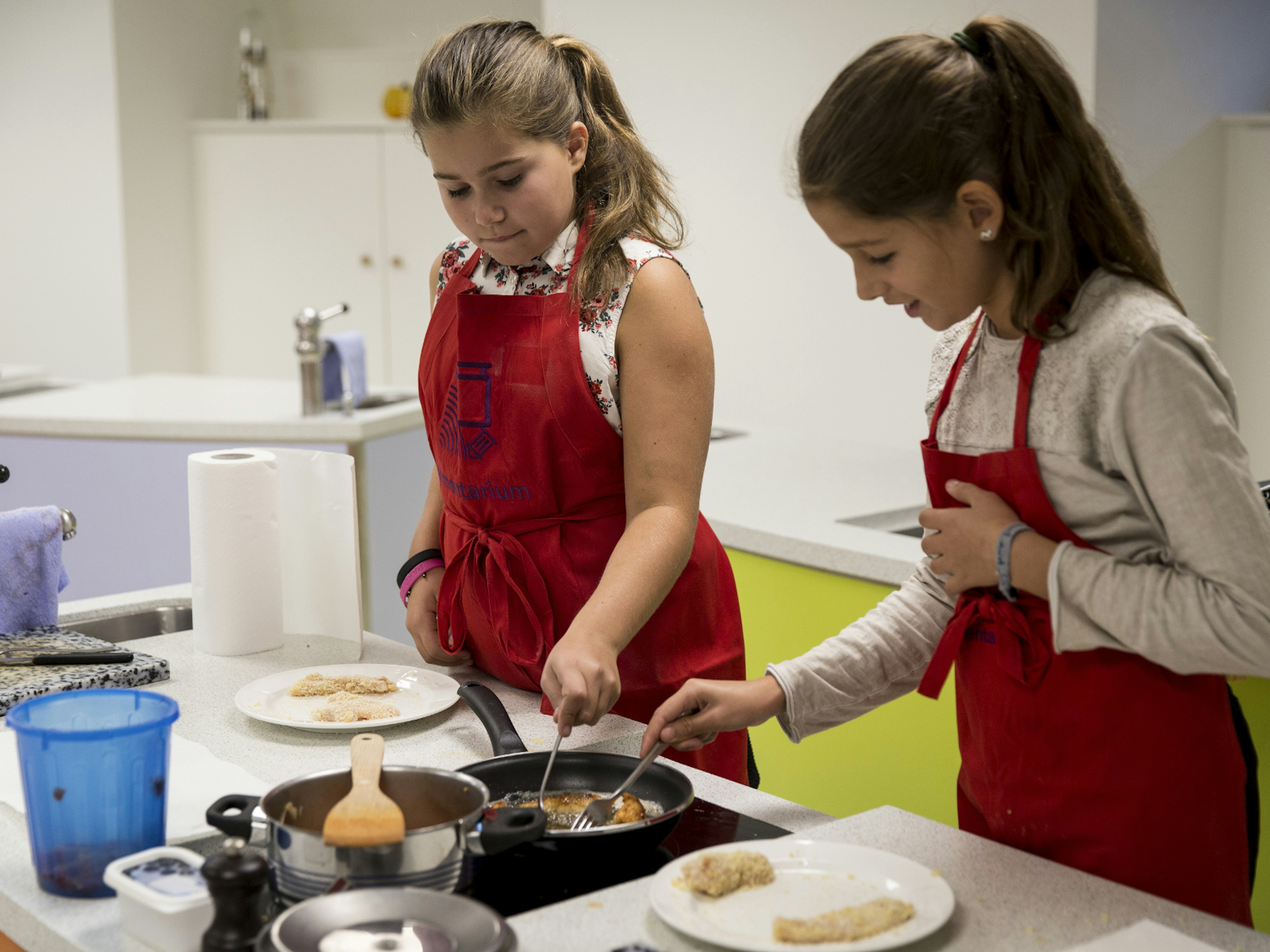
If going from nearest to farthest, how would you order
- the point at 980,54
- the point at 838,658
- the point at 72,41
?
the point at 980,54, the point at 838,658, the point at 72,41

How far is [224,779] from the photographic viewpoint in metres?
1.11

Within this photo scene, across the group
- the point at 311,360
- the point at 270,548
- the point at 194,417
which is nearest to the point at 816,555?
the point at 270,548

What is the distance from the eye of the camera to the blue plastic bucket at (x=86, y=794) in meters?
0.92

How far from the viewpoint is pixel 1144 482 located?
959 millimetres

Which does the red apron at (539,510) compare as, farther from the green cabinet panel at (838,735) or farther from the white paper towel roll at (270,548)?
the green cabinet panel at (838,735)

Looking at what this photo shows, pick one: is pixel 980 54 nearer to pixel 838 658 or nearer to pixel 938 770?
pixel 838 658

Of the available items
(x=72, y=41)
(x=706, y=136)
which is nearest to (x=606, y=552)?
(x=706, y=136)

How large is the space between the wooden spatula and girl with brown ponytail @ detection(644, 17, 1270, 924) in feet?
0.93

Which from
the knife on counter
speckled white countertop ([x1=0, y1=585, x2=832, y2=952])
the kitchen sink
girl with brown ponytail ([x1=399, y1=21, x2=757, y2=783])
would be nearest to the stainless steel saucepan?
speckled white countertop ([x1=0, y1=585, x2=832, y2=952])

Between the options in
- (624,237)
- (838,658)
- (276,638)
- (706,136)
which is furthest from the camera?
(706,136)

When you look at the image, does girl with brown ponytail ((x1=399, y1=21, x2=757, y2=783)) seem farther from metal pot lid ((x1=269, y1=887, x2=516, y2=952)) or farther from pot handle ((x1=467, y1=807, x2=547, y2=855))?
metal pot lid ((x1=269, y1=887, x2=516, y2=952))

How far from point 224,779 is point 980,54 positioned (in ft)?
2.74

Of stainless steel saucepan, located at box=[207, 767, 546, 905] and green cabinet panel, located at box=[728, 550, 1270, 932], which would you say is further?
green cabinet panel, located at box=[728, 550, 1270, 932]

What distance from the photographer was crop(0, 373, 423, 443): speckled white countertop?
3080 millimetres
